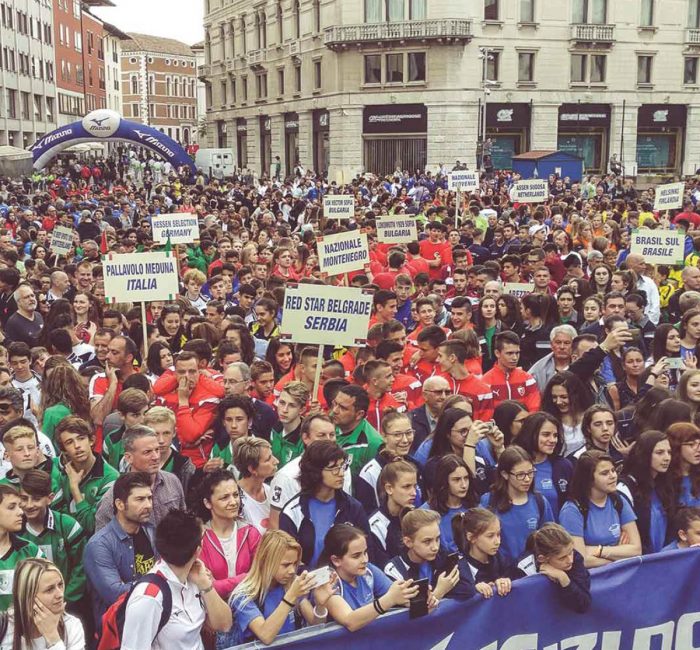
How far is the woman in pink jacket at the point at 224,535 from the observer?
4.97 meters

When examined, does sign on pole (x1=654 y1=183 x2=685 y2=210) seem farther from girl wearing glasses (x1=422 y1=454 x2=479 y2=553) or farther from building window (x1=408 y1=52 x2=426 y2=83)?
building window (x1=408 y1=52 x2=426 y2=83)

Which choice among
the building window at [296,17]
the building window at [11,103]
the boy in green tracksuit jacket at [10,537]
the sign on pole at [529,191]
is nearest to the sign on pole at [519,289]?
the boy in green tracksuit jacket at [10,537]

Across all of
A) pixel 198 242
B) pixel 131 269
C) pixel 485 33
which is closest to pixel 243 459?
pixel 131 269

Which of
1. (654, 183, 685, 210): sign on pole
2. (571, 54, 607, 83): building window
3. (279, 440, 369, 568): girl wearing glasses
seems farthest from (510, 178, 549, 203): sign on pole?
(571, 54, 607, 83): building window

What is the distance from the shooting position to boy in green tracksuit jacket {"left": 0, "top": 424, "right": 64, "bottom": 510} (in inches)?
219

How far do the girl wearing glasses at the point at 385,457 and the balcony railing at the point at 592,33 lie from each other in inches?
1792

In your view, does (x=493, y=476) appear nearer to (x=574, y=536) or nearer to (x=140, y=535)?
(x=574, y=536)

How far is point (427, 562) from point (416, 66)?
44.5 metres

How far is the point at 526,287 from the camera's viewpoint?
10828 millimetres

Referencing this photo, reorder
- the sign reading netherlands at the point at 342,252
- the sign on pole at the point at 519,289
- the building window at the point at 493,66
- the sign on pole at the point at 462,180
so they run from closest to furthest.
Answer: the sign on pole at the point at 519,289, the sign reading netherlands at the point at 342,252, the sign on pole at the point at 462,180, the building window at the point at 493,66

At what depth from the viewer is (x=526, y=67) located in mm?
47625

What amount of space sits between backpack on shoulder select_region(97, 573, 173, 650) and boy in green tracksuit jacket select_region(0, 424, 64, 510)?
4.79ft

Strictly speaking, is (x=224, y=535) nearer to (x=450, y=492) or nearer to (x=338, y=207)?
(x=450, y=492)

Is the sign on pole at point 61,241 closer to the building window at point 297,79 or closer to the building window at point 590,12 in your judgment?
the building window at point 590,12
